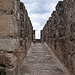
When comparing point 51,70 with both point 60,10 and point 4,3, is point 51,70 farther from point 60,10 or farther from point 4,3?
point 60,10

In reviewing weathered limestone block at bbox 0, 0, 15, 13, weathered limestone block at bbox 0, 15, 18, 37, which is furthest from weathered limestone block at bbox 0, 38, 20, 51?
weathered limestone block at bbox 0, 0, 15, 13

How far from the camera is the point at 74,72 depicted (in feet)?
8.76

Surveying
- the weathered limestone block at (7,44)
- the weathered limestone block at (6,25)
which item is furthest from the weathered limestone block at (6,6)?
the weathered limestone block at (7,44)

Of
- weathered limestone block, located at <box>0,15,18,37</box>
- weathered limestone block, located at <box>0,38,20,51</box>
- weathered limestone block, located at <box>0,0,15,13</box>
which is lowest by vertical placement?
weathered limestone block, located at <box>0,38,20,51</box>

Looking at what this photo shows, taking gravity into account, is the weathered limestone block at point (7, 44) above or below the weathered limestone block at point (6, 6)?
below

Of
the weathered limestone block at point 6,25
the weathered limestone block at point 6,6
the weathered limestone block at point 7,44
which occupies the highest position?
the weathered limestone block at point 6,6

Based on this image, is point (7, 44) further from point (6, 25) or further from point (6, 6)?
point (6, 6)

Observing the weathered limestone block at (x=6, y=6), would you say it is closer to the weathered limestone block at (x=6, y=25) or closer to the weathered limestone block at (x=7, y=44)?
the weathered limestone block at (x=6, y=25)

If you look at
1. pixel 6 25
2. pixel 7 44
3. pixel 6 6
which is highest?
pixel 6 6

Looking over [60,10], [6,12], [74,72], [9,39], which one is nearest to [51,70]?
[74,72]

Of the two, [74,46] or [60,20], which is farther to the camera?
[60,20]

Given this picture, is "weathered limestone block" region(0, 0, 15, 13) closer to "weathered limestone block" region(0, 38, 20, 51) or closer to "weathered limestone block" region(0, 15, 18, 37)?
"weathered limestone block" region(0, 15, 18, 37)

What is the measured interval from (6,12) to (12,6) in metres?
0.16

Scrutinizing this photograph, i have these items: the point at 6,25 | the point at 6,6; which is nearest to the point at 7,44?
the point at 6,25
